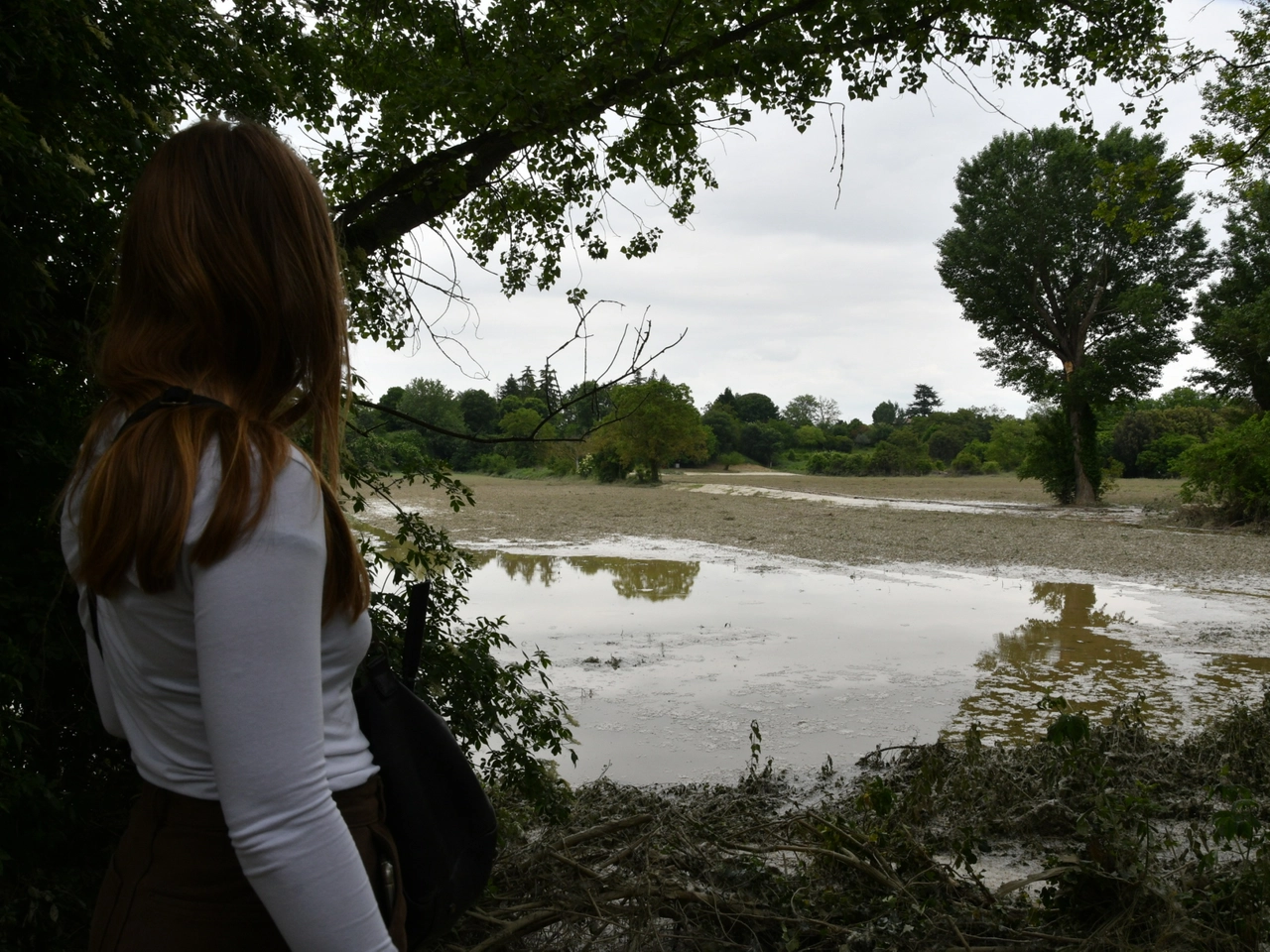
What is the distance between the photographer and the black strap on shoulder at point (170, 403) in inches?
39.9

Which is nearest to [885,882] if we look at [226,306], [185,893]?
[185,893]

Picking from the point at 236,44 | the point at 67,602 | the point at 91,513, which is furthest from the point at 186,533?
the point at 236,44

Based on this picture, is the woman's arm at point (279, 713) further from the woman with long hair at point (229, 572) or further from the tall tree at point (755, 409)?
the tall tree at point (755, 409)

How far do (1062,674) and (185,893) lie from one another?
8.69 m

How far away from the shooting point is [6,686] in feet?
6.86

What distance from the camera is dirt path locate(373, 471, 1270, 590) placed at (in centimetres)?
1634

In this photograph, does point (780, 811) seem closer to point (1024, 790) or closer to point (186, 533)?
point (1024, 790)

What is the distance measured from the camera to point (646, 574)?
51.0 feet

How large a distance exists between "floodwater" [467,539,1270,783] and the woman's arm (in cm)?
471

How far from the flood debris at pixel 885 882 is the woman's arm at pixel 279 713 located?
219 centimetres

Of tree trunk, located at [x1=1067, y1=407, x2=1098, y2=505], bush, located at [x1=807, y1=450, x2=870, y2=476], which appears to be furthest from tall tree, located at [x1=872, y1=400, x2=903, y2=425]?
tree trunk, located at [x1=1067, y1=407, x2=1098, y2=505]

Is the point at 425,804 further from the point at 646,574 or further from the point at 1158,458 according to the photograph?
the point at 1158,458

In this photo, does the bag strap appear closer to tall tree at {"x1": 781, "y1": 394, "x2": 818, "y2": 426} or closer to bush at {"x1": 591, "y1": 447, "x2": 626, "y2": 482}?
bush at {"x1": 591, "y1": 447, "x2": 626, "y2": 482}

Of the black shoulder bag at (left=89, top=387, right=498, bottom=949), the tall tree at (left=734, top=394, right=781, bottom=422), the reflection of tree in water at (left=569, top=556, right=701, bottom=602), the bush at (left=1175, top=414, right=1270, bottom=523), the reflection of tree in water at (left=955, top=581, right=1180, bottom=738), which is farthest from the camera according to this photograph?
the tall tree at (left=734, top=394, right=781, bottom=422)
